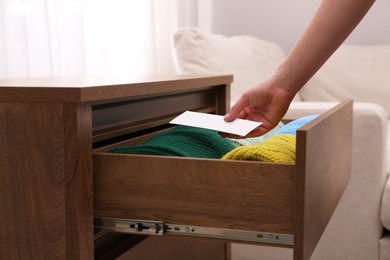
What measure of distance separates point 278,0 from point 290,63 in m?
2.28

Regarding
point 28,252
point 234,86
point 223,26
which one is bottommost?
point 28,252

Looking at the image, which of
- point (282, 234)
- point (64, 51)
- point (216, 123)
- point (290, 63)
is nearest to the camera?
point (282, 234)

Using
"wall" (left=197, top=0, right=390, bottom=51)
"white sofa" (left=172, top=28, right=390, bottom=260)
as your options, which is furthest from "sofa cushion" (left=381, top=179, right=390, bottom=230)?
"wall" (left=197, top=0, right=390, bottom=51)

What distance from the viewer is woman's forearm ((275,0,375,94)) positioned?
1.10 metres

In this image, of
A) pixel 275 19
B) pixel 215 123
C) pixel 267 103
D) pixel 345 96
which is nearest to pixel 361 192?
pixel 267 103

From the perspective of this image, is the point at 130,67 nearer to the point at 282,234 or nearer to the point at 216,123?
the point at 216,123

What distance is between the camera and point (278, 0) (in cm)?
338

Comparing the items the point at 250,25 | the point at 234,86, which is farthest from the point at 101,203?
the point at 250,25

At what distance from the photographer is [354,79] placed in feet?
9.29

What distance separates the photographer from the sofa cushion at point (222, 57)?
229 cm

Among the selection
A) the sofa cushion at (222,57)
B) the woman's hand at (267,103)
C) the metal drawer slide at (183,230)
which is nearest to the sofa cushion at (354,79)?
the sofa cushion at (222,57)

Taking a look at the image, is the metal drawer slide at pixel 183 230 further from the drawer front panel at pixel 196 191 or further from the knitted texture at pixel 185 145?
the knitted texture at pixel 185 145

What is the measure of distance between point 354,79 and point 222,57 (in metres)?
0.73

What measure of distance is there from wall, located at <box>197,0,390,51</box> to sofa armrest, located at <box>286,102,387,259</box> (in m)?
1.47
